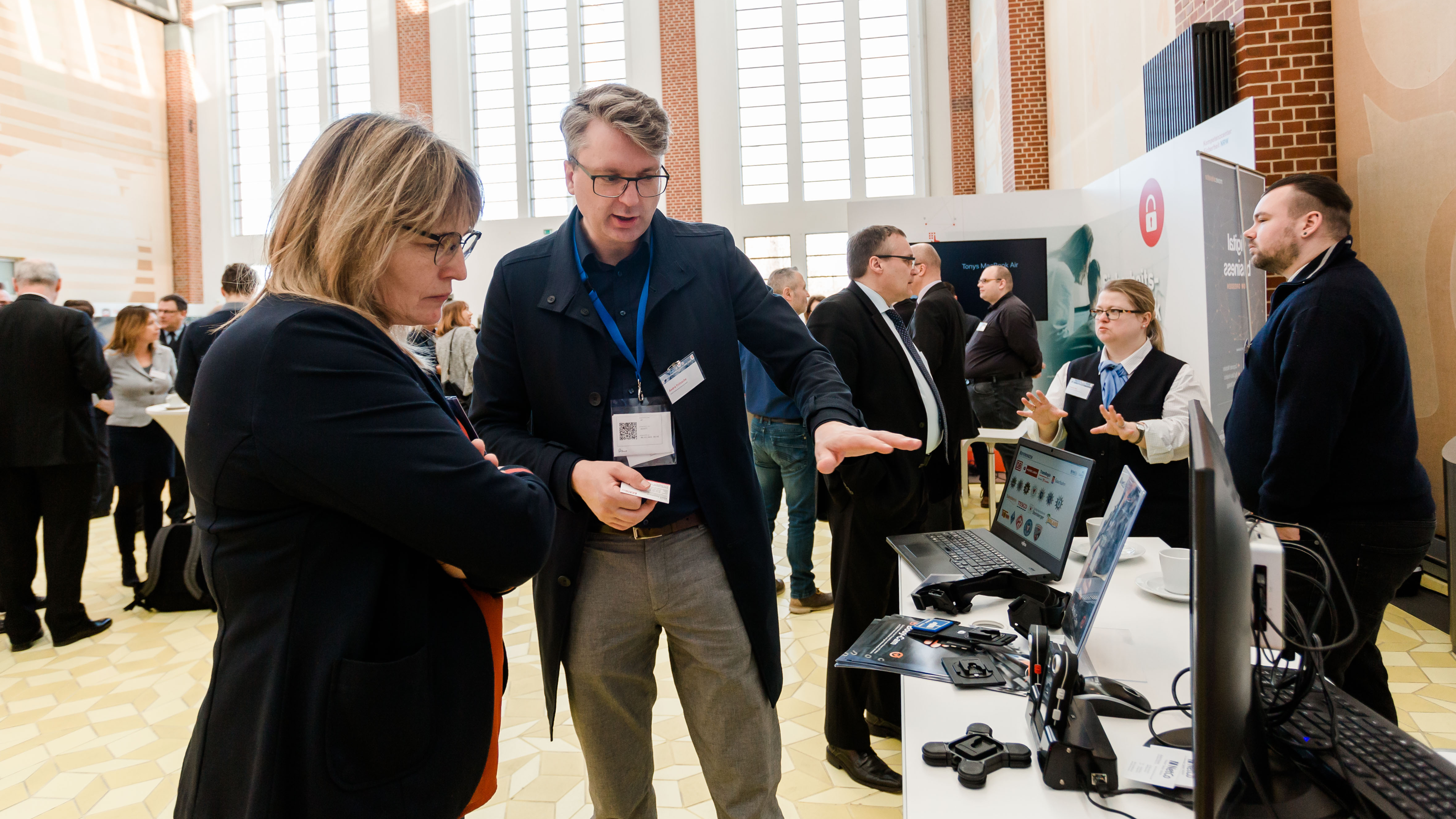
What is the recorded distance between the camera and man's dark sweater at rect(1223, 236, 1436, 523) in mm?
2006

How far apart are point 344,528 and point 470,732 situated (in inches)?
11.7

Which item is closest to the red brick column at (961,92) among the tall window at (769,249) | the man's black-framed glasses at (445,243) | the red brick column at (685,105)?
the tall window at (769,249)

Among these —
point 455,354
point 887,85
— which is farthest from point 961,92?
point 455,354

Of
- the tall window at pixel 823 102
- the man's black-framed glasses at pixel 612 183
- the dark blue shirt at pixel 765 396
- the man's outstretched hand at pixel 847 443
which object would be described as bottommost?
the man's outstretched hand at pixel 847 443

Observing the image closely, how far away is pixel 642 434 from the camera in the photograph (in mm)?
1375

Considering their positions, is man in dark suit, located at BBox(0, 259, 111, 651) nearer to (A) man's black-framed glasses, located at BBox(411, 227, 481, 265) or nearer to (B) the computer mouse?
(A) man's black-framed glasses, located at BBox(411, 227, 481, 265)

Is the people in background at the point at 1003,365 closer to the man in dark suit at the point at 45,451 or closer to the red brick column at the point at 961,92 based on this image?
the man in dark suit at the point at 45,451

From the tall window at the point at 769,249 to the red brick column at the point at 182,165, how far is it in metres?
10.0

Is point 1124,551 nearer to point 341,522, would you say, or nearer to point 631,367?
point 631,367

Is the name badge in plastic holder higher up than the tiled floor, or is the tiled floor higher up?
the name badge in plastic holder

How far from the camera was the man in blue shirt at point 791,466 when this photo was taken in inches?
143

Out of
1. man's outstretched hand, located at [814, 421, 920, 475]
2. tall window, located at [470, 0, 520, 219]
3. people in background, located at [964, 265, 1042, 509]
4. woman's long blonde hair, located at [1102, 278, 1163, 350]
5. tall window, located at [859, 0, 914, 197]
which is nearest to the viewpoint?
man's outstretched hand, located at [814, 421, 920, 475]

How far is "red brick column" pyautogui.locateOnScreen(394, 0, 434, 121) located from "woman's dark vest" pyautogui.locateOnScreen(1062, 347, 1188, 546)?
1379 cm

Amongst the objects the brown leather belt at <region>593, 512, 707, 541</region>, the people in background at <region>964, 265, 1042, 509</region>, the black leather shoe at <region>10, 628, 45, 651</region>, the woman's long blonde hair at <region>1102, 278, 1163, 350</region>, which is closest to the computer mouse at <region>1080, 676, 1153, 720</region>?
the brown leather belt at <region>593, 512, 707, 541</region>
